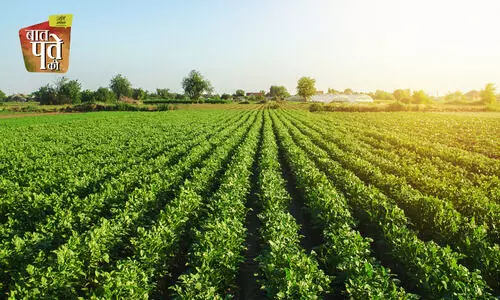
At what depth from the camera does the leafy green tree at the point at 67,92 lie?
99.2 meters

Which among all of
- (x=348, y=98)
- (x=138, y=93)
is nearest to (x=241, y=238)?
(x=348, y=98)

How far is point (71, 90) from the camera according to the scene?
99438mm

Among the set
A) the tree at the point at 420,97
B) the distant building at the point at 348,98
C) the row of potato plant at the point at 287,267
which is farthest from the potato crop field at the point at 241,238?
the distant building at the point at 348,98

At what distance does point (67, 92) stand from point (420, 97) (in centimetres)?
12559

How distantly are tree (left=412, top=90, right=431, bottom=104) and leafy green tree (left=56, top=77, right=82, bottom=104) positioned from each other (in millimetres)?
122187

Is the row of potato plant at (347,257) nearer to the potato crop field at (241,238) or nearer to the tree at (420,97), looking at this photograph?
the potato crop field at (241,238)

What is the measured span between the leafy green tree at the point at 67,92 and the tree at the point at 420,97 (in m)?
122

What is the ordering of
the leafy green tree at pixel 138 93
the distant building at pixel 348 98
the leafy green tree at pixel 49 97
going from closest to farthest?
1. the leafy green tree at pixel 49 97
2. the distant building at pixel 348 98
3. the leafy green tree at pixel 138 93

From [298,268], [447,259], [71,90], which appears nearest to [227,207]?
[298,268]

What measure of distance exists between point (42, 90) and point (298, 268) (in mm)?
124774

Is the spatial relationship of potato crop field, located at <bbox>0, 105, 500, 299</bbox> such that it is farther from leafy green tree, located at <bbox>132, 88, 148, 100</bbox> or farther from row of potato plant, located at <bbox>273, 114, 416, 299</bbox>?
leafy green tree, located at <bbox>132, 88, 148, 100</bbox>

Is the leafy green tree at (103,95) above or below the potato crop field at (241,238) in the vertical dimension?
above

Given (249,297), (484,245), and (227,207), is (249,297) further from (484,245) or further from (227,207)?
(484,245)

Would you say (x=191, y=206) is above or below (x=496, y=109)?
below
